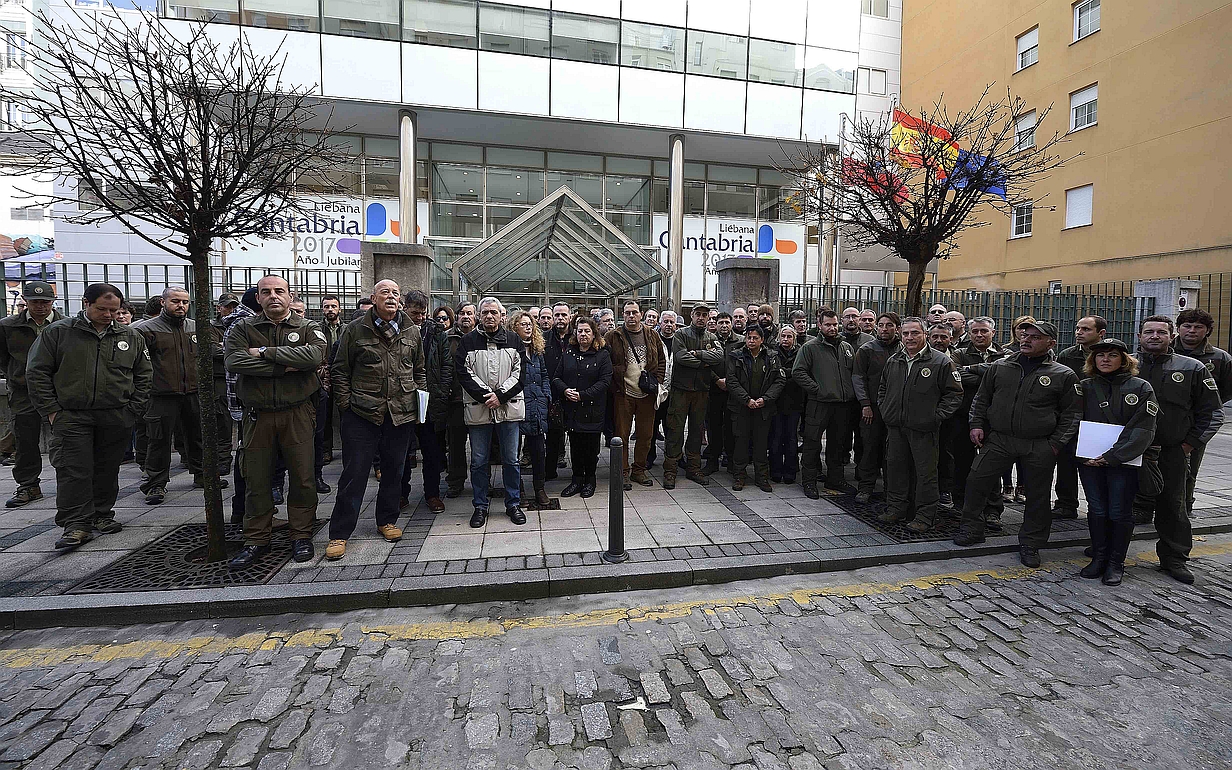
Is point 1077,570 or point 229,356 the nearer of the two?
point 229,356

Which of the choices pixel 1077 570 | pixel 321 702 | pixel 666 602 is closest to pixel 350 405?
pixel 321 702

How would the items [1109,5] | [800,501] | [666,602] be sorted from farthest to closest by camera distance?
[1109,5], [800,501], [666,602]

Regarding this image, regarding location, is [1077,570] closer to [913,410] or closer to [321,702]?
[913,410]

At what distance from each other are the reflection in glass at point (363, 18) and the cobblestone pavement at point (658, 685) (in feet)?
52.8

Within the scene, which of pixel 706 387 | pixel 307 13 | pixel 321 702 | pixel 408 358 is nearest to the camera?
pixel 321 702

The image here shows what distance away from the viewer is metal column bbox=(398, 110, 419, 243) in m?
16.1

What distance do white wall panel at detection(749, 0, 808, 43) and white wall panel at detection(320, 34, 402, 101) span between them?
34.2 ft

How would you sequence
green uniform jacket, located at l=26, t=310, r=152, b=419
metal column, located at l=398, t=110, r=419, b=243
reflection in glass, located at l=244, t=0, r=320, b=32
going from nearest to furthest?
green uniform jacket, located at l=26, t=310, r=152, b=419, reflection in glass, located at l=244, t=0, r=320, b=32, metal column, located at l=398, t=110, r=419, b=243

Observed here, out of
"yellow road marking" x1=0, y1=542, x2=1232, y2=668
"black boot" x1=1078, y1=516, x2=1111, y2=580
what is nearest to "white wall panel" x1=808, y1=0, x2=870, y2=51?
"black boot" x1=1078, y1=516, x2=1111, y2=580

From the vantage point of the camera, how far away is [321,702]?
10.0 feet

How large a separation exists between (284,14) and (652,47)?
9695mm

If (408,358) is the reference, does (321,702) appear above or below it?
below

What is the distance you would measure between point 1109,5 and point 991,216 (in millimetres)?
7054

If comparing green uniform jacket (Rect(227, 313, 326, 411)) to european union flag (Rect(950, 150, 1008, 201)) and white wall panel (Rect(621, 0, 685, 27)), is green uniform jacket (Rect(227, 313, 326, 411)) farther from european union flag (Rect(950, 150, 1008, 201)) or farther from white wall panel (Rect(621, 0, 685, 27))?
white wall panel (Rect(621, 0, 685, 27))
